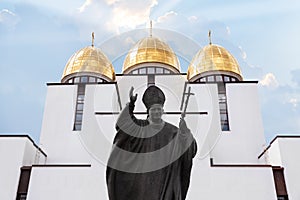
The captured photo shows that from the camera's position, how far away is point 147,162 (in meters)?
3.91

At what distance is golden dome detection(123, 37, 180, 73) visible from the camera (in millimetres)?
23609

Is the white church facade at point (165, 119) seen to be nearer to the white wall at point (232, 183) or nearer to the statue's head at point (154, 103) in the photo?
the white wall at point (232, 183)

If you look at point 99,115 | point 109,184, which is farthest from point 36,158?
point 109,184

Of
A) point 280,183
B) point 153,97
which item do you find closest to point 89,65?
point 280,183

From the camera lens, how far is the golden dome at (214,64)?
74.1 feet

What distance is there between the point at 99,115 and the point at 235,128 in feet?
25.1

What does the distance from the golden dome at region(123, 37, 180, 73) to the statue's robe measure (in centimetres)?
1963

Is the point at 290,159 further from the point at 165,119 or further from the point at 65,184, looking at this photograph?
the point at 65,184

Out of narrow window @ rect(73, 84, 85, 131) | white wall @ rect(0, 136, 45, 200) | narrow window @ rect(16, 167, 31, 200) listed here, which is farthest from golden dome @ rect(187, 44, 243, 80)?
narrow window @ rect(16, 167, 31, 200)

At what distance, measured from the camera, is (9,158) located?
1552 centimetres

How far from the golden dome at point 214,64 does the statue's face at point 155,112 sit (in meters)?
18.6

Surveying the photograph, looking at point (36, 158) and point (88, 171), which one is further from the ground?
point (36, 158)

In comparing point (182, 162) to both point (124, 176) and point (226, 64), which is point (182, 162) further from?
point (226, 64)

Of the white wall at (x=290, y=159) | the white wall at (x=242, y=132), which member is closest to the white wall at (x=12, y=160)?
the white wall at (x=242, y=132)
